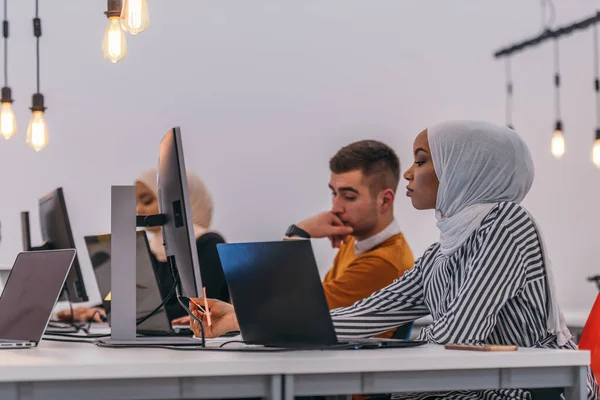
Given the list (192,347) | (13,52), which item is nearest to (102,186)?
(13,52)

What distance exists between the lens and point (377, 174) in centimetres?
332

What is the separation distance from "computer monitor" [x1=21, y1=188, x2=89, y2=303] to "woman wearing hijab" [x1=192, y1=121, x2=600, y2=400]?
0.75m

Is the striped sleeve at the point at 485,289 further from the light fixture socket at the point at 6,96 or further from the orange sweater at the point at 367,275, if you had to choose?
the light fixture socket at the point at 6,96

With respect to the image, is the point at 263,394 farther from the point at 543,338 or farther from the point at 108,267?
the point at 108,267

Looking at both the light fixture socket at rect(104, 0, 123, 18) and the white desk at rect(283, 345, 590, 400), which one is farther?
the light fixture socket at rect(104, 0, 123, 18)

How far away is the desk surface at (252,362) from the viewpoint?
147 cm

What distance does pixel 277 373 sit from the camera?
60.2 inches

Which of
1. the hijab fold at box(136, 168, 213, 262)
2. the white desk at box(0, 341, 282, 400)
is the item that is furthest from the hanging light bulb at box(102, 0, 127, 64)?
the white desk at box(0, 341, 282, 400)

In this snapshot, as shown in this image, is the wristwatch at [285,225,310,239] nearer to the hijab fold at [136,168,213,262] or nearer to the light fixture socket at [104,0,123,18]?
the hijab fold at [136,168,213,262]

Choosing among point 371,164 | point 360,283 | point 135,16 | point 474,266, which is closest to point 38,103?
point 135,16

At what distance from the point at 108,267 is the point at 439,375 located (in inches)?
71.7

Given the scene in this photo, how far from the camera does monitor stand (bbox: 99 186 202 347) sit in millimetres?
2119

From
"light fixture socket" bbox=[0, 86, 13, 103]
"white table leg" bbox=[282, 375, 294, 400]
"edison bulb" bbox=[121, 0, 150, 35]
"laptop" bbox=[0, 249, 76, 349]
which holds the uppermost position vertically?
"edison bulb" bbox=[121, 0, 150, 35]

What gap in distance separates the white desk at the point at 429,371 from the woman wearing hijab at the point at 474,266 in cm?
24
